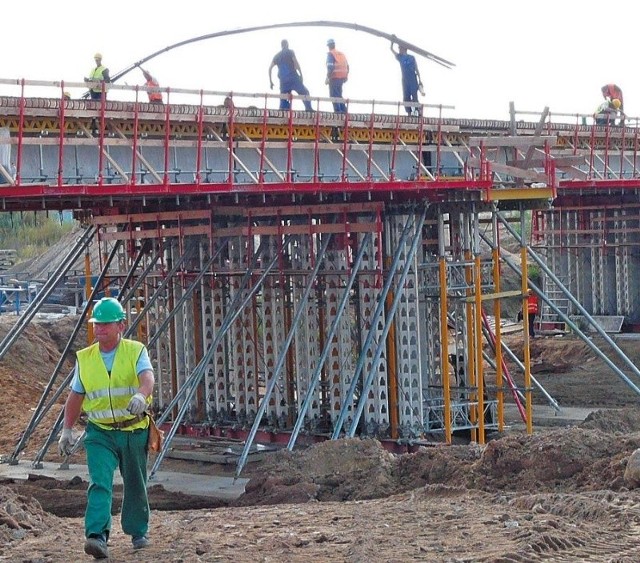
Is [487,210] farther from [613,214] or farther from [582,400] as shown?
[613,214]

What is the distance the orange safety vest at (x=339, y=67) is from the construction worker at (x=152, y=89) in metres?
3.00

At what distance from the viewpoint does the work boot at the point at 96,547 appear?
10172 mm

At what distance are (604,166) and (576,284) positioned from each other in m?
10.8

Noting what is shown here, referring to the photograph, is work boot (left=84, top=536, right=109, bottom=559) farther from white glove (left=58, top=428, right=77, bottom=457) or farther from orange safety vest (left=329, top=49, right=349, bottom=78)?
orange safety vest (left=329, top=49, right=349, bottom=78)

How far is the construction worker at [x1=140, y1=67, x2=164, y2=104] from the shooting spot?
18.9 metres

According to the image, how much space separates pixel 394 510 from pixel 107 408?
313 centimetres

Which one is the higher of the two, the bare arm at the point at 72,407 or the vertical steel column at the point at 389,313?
the vertical steel column at the point at 389,313

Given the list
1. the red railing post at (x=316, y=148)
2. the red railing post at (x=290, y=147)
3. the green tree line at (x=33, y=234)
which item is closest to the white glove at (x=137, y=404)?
the red railing post at (x=290, y=147)

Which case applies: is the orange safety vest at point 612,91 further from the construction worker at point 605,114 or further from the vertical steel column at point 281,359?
the vertical steel column at point 281,359

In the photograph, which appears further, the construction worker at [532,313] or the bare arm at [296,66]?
the construction worker at [532,313]

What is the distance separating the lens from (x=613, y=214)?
40.6 meters

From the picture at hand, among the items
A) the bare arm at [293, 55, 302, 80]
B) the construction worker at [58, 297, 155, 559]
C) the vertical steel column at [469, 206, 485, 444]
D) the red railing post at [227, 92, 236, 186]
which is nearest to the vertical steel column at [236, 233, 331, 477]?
the red railing post at [227, 92, 236, 186]

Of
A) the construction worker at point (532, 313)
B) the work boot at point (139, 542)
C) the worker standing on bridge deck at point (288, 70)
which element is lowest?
the work boot at point (139, 542)

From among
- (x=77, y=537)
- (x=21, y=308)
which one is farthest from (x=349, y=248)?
(x=21, y=308)
